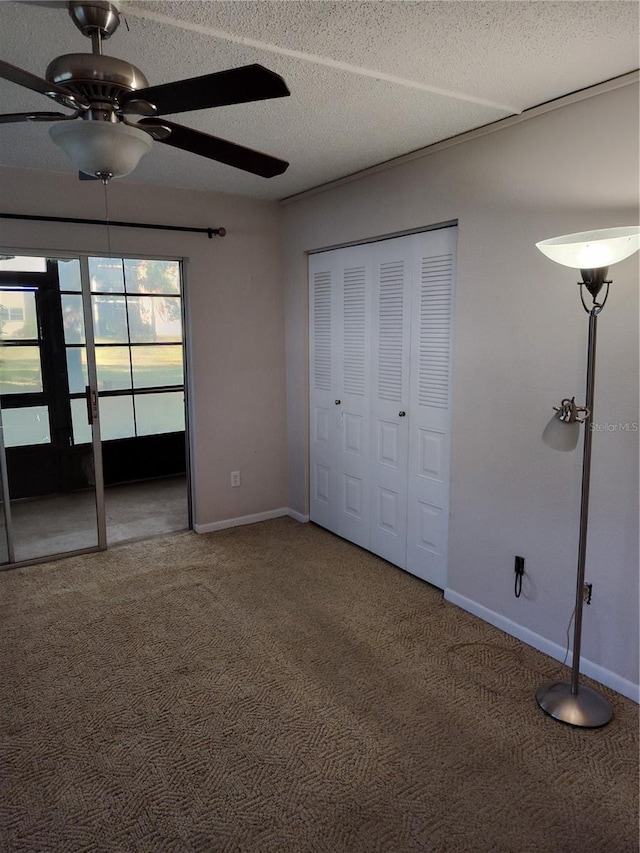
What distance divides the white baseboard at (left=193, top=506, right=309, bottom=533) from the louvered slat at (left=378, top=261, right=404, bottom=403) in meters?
1.46

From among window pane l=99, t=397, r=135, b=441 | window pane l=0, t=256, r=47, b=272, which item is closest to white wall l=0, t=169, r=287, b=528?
window pane l=0, t=256, r=47, b=272

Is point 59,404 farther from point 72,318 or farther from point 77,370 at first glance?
point 72,318

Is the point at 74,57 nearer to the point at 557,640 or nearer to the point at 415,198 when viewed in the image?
the point at 415,198

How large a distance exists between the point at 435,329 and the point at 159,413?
3.18 metres

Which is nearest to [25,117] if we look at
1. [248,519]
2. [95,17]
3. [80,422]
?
[95,17]

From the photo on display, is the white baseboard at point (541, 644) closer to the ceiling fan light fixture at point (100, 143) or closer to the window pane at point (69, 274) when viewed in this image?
the ceiling fan light fixture at point (100, 143)

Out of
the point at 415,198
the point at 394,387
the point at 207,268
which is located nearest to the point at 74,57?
the point at 415,198

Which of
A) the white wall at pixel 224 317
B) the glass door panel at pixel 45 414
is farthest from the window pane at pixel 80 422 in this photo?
the white wall at pixel 224 317

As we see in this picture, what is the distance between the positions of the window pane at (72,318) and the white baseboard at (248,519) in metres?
1.61

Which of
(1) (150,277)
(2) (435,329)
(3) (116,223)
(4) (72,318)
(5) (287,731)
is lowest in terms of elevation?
(5) (287,731)

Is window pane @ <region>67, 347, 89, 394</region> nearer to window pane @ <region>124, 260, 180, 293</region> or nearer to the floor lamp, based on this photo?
window pane @ <region>124, 260, 180, 293</region>

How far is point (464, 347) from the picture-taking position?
3.02 metres

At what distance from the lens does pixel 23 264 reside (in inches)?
143

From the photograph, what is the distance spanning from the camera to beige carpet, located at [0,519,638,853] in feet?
5.98
